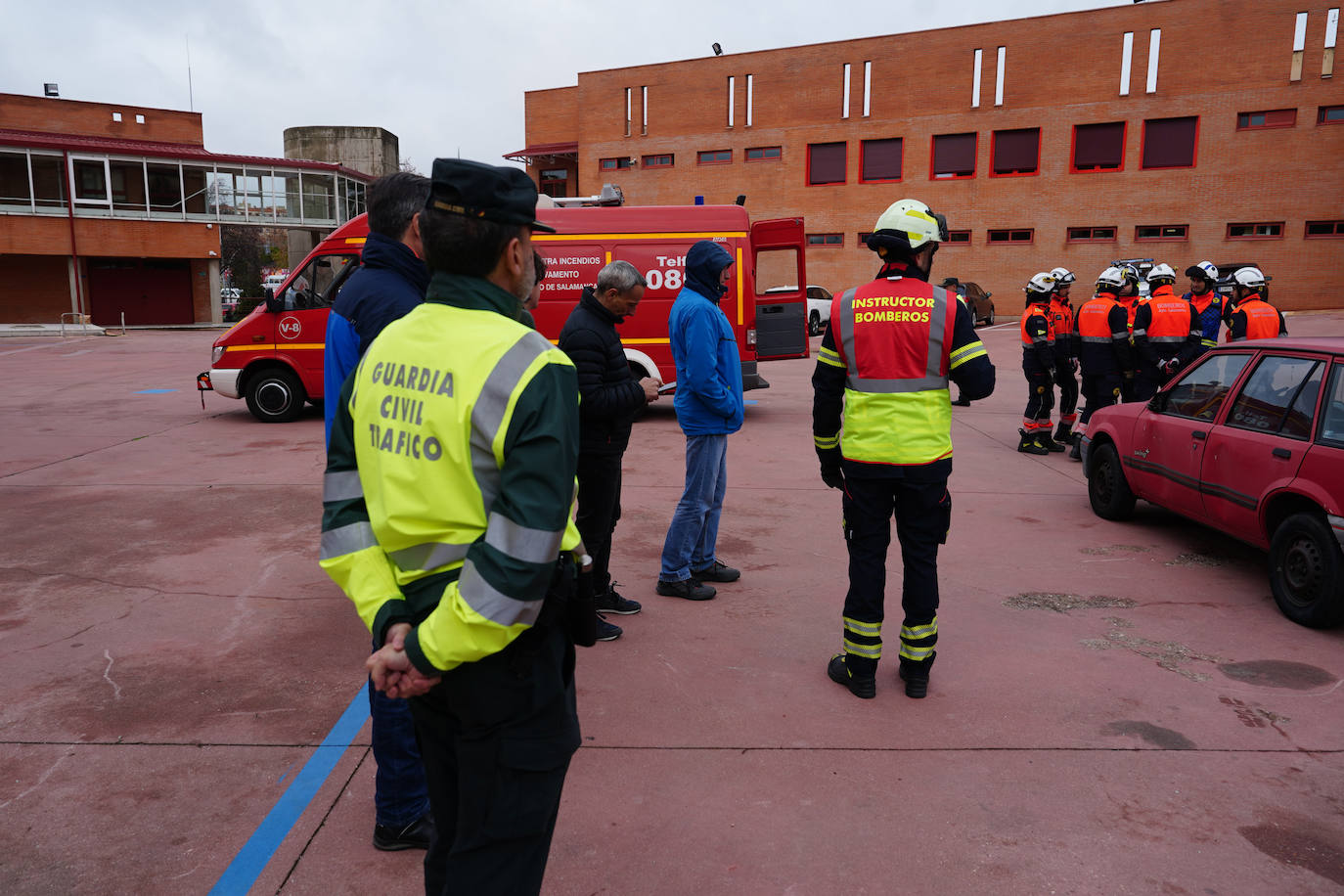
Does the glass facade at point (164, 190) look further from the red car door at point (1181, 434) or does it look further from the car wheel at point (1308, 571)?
the car wheel at point (1308, 571)

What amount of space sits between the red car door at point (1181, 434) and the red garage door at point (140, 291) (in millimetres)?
39883

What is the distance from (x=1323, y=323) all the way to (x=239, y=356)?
93.8ft

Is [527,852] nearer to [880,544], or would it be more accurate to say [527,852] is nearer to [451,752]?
[451,752]

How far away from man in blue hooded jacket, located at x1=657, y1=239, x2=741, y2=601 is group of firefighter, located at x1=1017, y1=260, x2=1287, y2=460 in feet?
18.0

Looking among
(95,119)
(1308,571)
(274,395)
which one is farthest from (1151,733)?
(95,119)

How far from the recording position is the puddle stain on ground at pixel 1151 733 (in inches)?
142

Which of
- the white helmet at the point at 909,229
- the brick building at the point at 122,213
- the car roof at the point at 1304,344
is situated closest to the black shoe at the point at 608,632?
the white helmet at the point at 909,229

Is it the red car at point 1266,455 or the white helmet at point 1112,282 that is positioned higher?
the white helmet at point 1112,282

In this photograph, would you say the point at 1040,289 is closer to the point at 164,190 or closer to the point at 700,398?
the point at 700,398

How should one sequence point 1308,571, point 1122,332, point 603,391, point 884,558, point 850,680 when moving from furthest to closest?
point 1122,332 → point 1308,571 → point 603,391 → point 850,680 → point 884,558

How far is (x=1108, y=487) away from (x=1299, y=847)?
4634 mm

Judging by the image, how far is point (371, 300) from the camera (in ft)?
9.48

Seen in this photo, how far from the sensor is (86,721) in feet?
12.3

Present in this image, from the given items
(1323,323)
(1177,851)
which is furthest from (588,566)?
(1323,323)
